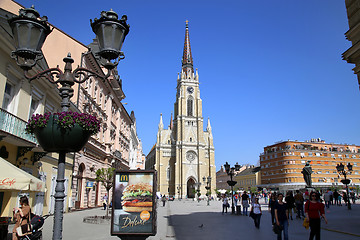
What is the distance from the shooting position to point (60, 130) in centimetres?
462

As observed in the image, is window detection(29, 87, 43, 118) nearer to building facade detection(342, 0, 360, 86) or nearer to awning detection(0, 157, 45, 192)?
awning detection(0, 157, 45, 192)

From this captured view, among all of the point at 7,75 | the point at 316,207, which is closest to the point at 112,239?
the point at 316,207

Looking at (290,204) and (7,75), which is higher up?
(7,75)

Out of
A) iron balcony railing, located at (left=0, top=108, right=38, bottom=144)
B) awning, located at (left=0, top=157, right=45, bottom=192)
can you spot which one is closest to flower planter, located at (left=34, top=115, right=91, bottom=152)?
awning, located at (left=0, top=157, right=45, bottom=192)

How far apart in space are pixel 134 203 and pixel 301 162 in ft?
260

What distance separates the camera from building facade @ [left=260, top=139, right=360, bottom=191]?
7519cm

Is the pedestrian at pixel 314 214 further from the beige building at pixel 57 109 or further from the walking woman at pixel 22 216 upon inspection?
the beige building at pixel 57 109

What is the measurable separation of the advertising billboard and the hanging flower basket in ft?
6.32

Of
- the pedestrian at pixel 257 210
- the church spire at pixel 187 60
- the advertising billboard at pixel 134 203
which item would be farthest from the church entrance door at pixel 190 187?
the advertising billboard at pixel 134 203

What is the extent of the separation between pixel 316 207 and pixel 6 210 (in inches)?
483

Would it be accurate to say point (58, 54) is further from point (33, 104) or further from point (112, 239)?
point (112, 239)

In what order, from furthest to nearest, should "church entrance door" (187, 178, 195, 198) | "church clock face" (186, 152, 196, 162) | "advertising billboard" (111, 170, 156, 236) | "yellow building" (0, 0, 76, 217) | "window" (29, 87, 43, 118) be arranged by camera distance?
"church entrance door" (187, 178, 195, 198) → "church clock face" (186, 152, 196, 162) → "window" (29, 87, 43, 118) → "yellow building" (0, 0, 76, 217) → "advertising billboard" (111, 170, 156, 236)

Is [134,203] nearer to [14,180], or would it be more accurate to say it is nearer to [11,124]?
[14,180]

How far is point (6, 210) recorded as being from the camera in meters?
11.7
